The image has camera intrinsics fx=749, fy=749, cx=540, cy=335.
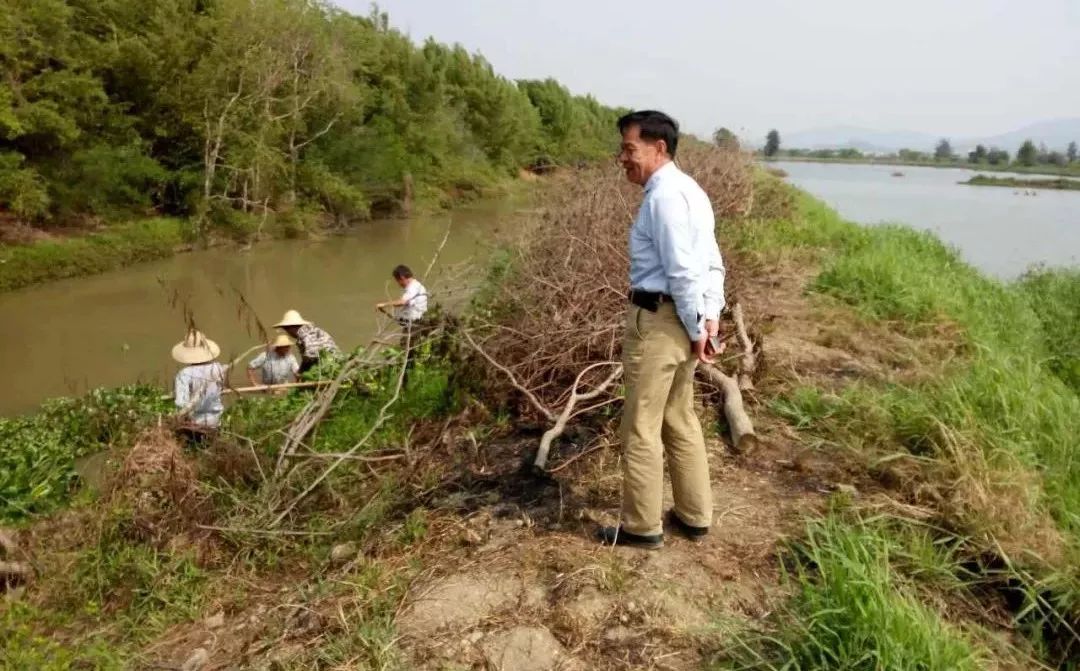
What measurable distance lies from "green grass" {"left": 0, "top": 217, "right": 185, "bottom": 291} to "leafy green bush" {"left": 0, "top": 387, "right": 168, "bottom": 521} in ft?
30.9

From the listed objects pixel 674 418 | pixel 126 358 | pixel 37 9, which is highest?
pixel 37 9

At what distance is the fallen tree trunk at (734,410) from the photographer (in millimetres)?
4035

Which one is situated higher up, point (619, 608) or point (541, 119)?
point (541, 119)

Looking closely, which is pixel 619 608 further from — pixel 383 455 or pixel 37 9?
pixel 37 9

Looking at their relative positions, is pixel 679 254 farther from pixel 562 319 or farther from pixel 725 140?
pixel 725 140

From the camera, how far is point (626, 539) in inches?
125

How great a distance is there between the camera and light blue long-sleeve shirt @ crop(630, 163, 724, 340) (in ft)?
9.12

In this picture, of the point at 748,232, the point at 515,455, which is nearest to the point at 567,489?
the point at 515,455

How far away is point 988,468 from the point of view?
3.39m

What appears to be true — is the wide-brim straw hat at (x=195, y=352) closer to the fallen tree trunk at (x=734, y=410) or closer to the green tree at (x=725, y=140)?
the fallen tree trunk at (x=734, y=410)

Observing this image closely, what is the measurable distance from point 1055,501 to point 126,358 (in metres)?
11.1

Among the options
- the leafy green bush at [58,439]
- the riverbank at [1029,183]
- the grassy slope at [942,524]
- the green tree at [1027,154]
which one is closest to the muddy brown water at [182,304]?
the leafy green bush at [58,439]

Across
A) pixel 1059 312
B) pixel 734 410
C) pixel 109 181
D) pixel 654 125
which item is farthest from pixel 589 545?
pixel 109 181

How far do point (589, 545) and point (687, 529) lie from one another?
1.40 feet
